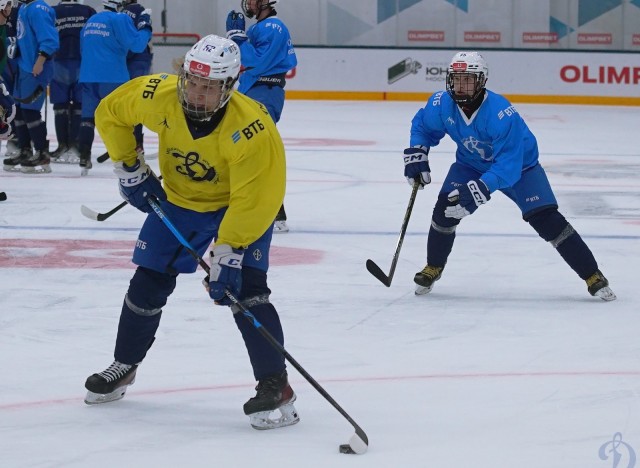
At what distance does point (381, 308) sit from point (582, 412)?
57.3 inches

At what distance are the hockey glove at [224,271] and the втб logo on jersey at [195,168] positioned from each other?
0.24 m

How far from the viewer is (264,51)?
6055 millimetres

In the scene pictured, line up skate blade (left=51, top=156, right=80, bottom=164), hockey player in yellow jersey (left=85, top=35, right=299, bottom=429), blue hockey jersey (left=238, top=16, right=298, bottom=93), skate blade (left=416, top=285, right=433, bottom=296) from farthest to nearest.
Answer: skate blade (left=51, top=156, right=80, bottom=164) → blue hockey jersey (left=238, top=16, right=298, bottom=93) → skate blade (left=416, top=285, right=433, bottom=296) → hockey player in yellow jersey (left=85, top=35, right=299, bottom=429)

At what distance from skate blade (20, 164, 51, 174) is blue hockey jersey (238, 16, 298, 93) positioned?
8.50 ft

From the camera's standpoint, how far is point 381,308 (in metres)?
4.60

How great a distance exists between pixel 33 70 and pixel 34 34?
248 mm

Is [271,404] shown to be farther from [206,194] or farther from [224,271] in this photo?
[206,194]

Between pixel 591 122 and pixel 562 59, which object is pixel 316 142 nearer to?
pixel 591 122

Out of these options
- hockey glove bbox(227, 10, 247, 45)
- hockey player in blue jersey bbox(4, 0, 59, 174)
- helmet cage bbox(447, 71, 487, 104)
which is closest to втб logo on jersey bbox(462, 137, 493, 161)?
helmet cage bbox(447, 71, 487, 104)

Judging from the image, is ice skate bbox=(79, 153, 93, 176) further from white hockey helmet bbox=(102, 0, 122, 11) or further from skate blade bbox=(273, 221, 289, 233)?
skate blade bbox=(273, 221, 289, 233)

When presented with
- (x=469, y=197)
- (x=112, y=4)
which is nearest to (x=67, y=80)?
(x=112, y=4)

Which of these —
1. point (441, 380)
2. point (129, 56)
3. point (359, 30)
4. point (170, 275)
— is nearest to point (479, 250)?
point (441, 380)

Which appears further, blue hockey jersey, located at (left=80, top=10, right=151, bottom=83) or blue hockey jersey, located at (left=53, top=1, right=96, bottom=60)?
blue hockey jersey, located at (left=53, top=1, right=96, bottom=60)

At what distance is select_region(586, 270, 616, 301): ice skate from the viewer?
15.6 ft
